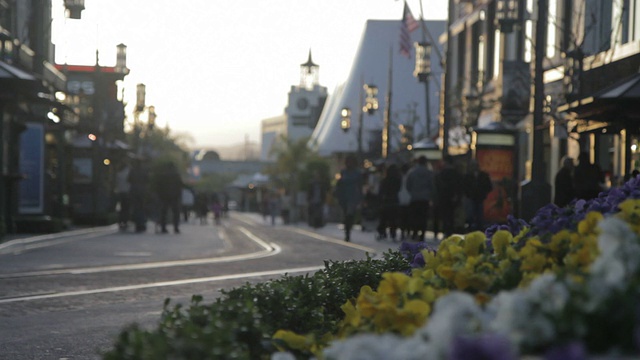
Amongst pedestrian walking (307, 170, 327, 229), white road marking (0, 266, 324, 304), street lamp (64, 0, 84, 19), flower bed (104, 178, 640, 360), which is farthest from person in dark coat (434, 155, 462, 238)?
flower bed (104, 178, 640, 360)

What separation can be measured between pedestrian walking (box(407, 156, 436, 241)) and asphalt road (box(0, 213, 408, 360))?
148 centimetres

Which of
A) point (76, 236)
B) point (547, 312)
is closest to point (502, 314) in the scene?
point (547, 312)

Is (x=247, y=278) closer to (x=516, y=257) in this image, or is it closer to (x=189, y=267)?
(x=189, y=267)

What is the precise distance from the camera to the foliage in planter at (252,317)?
298 centimetres

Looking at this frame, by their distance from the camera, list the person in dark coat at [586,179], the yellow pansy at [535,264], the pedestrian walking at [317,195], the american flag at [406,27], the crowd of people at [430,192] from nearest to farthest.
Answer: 1. the yellow pansy at [535,264]
2. the person in dark coat at [586,179]
3. the crowd of people at [430,192]
4. the pedestrian walking at [317,195]
5. the american flag at [406,27]

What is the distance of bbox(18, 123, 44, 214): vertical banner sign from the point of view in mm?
29125

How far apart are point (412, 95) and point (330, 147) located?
987 centimetres

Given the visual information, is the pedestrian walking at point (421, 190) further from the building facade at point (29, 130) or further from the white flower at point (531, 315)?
the white flower at point (531, 315)

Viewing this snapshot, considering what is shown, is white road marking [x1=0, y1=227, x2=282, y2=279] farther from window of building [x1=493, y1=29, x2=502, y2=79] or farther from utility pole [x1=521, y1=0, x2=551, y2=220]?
window of building [x1=493, y1=29, x2=502, y2=79]

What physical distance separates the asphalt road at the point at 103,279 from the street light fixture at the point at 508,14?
630 centimetres

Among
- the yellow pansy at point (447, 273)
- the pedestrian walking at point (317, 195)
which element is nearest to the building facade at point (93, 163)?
the pedestrian walking at point (317, 195)

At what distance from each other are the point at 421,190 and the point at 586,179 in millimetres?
4432

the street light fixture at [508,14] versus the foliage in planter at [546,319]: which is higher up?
the street light fixture at [508,14]

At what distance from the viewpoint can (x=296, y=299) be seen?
5066mm
